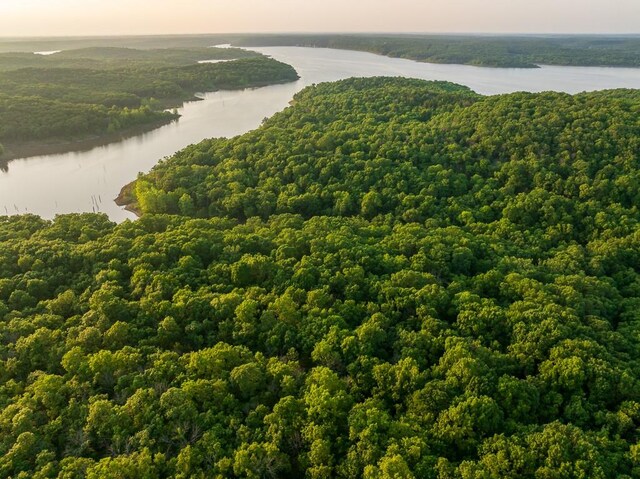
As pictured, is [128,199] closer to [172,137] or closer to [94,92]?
[172,137]

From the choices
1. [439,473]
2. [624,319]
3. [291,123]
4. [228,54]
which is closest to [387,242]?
[624,319]

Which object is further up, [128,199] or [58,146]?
[58,146]

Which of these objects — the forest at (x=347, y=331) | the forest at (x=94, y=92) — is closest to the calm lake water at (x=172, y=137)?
the forest at (x=94, y=92)

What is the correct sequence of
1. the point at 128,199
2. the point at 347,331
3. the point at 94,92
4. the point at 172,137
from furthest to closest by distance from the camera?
the point at 94,92, the point at 172,137, the point at 128,199, the point at 347,331

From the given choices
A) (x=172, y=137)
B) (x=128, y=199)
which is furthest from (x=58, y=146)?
(x=128, y=199)

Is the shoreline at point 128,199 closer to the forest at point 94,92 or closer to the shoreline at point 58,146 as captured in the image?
the shoreline at point 58,146

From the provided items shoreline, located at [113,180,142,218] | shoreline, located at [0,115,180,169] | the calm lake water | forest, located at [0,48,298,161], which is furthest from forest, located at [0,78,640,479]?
forest, located at [0,48,298,161]

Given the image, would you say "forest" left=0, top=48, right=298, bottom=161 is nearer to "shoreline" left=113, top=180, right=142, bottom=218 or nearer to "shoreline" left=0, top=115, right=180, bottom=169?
"shoreline" left=0, top=115, right=180, bottom=169
